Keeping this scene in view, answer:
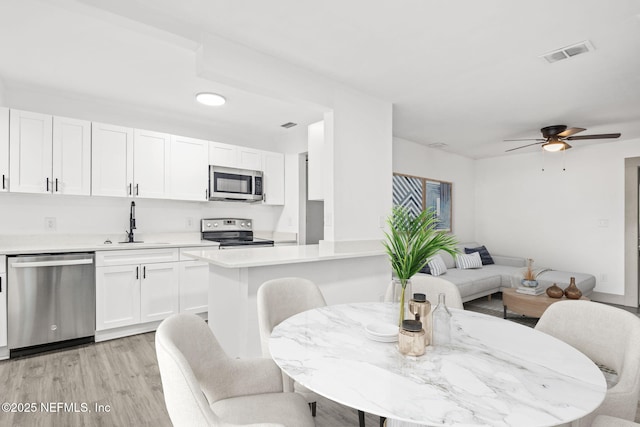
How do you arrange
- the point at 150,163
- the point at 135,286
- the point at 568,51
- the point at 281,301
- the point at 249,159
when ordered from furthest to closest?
1. the point at 249,159
2. the point at 150,163
3. the point at 135,286
4. the point at 568,51
5. the point at 281,301

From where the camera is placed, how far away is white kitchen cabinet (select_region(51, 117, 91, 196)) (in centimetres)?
320

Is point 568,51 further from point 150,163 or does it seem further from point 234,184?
point 150,163

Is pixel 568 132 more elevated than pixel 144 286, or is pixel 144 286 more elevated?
pixel 568 132

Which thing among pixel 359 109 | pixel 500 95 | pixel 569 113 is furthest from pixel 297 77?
pixel 569 113

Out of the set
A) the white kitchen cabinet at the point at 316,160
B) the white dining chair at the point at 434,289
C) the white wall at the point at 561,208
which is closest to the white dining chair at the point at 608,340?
the white dining chair at the point at 434,289

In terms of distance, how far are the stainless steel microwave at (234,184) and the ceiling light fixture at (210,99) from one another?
0.86m

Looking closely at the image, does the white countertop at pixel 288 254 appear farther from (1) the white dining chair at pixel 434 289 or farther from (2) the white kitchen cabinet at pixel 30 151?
(2) the white kitchen cabinet at pixel 30 151

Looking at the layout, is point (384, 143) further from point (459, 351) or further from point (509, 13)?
point (459, 351)

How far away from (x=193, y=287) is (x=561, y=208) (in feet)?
19.0

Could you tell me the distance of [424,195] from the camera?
5.54m

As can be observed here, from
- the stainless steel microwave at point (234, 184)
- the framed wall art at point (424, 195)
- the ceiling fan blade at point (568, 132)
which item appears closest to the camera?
the ceiling fan blade at point (568, 132)

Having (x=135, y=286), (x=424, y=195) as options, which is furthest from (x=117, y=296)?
(x=424, y=195)

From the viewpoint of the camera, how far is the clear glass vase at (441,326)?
1213mm

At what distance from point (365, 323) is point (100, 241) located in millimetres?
Answer: 3424
